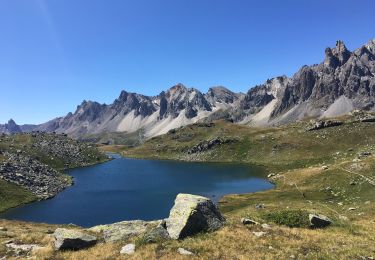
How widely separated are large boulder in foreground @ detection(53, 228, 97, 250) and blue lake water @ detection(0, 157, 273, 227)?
60406mm

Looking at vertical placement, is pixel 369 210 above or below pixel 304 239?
below

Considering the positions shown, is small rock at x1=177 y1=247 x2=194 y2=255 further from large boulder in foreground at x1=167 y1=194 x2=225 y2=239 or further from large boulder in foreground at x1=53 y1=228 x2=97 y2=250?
large boulder in foreground at x1=53 y1=228 x2=97 y2=250

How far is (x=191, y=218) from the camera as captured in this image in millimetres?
33500

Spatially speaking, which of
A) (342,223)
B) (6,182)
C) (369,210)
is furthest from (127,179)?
(342,223)

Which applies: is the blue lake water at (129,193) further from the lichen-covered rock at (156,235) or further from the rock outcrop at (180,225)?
the lichen-covered rock at (156,235)

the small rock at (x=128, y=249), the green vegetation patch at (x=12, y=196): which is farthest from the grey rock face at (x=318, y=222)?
the green vegetation patch at (x=12, y=196)

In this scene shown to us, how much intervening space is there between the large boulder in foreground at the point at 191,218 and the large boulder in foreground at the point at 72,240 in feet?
23.1

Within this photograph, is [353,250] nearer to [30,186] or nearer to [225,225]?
[225,225]

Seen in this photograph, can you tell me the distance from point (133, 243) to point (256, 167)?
→ 169338 mm

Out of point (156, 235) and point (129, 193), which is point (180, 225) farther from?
point (129, 193)

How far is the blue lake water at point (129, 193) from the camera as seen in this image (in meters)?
99.4

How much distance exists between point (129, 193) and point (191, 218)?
4182 inches

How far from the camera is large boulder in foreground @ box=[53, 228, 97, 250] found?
104 feet

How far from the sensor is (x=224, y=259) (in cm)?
2812
